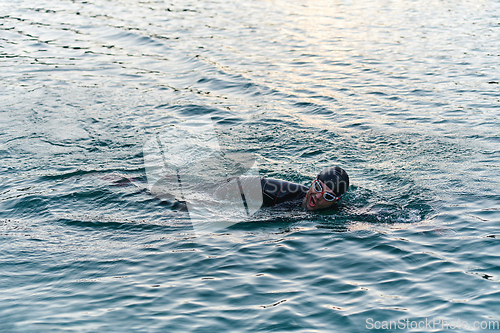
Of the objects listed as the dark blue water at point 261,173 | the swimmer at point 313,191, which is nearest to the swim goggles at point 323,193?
the swimmer at point 313,191

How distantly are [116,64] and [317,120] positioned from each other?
7.95 metres

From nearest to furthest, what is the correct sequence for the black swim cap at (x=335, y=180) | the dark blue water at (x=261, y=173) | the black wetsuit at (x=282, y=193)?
the dark blue water at (x=261, y=173), the black swim cap at (x=335, y=180), the black wetsuit at (x=282, y=193)

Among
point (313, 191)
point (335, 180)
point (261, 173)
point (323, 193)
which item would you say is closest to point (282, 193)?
point (313, 191)

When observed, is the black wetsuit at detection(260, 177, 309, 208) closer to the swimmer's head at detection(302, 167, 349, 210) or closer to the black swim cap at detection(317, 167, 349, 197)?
the swimmer's head at detection(302, 167, 349, 210)

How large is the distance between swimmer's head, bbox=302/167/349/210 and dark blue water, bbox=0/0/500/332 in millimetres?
326

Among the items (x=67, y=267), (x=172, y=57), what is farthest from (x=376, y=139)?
(x=172, y=57)

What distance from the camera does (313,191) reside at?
277 inches

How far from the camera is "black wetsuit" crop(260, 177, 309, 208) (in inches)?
291

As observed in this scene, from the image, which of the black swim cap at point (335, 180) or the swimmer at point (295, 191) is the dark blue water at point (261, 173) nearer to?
the swimmer at point (295, 191)

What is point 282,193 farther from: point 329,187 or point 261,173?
point 261,173

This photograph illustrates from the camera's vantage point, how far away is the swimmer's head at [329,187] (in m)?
6.95

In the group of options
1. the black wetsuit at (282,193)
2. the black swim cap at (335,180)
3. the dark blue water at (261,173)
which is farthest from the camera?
the black wetsuit at (282,193)

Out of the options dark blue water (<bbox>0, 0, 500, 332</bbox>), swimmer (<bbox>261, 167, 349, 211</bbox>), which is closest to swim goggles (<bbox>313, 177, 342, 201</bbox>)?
swimmer (<bbox>261, 167, 349, 211</bbox>)

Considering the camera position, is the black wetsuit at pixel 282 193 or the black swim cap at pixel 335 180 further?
the black wetsuit at pixel 282 193
